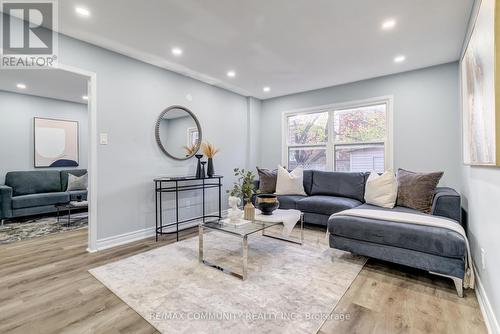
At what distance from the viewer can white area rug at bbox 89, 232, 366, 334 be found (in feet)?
5.17

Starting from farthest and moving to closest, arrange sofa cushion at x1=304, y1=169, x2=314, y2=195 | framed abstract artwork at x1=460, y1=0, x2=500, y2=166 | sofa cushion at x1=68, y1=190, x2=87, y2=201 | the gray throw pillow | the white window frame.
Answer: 1. the gray throw pillow
2. sofa cushion at x1=68, y1=190, x2=87, y2=201
3. sofa cushion at x1=304, y1=169, x2=314, y2=195
4. the white window frame
5. framed abstract artwork at x1=460, y1=0, x2=500, y2=166

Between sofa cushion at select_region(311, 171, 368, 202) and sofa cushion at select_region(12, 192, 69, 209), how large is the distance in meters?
4.73

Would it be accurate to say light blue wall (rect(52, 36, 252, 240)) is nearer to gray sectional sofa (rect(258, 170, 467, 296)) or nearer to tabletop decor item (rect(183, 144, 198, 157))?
tabletop decor item (rect(183, 144, 198, 157))

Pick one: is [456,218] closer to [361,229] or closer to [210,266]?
[361,229]

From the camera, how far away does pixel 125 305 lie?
68.9 inches

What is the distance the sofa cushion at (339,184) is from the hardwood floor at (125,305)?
144cm

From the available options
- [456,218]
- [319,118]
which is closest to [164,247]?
[456,218]

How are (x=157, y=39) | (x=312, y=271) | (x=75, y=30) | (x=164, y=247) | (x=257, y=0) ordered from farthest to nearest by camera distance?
(x=164, y=247) → (x=157, y=39) → (x=75, y=30) → (x=312, y=271) → (x=257, y=0)

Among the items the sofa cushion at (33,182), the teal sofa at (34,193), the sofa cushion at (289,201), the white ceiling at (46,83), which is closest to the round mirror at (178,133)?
the white ceiling at (46,83)

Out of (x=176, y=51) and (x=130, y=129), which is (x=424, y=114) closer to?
(x=176, y=51)

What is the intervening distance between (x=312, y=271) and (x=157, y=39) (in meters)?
3.02

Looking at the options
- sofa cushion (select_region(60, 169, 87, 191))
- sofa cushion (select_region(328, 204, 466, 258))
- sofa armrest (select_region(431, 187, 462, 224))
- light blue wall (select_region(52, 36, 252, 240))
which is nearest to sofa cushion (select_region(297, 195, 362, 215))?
sofa cushion (select_region(328, 204, 466, 258))

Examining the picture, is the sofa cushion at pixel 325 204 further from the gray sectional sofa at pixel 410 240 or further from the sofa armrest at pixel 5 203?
the sofa armrest at pixel 5 203

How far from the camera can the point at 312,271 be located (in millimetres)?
2275
